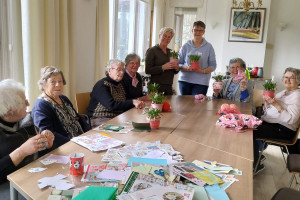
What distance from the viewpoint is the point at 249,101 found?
11.2ft

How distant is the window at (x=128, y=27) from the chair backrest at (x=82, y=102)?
2.28 m

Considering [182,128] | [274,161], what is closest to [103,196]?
[182,128]

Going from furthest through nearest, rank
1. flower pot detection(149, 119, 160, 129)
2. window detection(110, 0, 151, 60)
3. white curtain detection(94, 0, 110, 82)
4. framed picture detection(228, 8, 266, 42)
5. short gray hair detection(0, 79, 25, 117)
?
1. framed picture detection(228, 8, 266, 42)
2. window detection(110, 0, 151, 60)
3. white curtain detection(94, 0, 110, 82)
4. flower pot detection(149, 119, 160, 129)
5. short gray hair detection(0, 79, 25, 117)

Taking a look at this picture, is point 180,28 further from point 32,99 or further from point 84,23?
point 32,99

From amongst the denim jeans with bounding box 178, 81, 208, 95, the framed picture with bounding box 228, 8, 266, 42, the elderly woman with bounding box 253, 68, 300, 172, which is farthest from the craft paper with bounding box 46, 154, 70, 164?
the framed picture with bounding box 228, 8, 266, 42

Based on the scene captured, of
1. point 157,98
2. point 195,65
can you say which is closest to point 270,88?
point 195,65

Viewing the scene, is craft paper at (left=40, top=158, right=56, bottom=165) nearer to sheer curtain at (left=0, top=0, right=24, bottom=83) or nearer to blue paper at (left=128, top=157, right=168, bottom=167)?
blue paper at (left=128, top=157, right=168, bottom=167)

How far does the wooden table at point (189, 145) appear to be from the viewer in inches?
50.4

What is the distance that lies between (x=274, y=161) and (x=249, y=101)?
37.9 inches

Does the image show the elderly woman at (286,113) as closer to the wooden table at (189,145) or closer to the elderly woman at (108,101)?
the wooden table at (189,145)

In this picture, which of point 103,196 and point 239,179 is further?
point 239,179

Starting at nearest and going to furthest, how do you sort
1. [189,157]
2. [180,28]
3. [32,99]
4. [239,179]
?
[239,179]
[189,157]
[32,99]
[180,28]

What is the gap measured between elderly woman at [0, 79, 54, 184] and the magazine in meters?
0.20

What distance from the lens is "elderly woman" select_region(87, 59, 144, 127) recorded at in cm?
275
